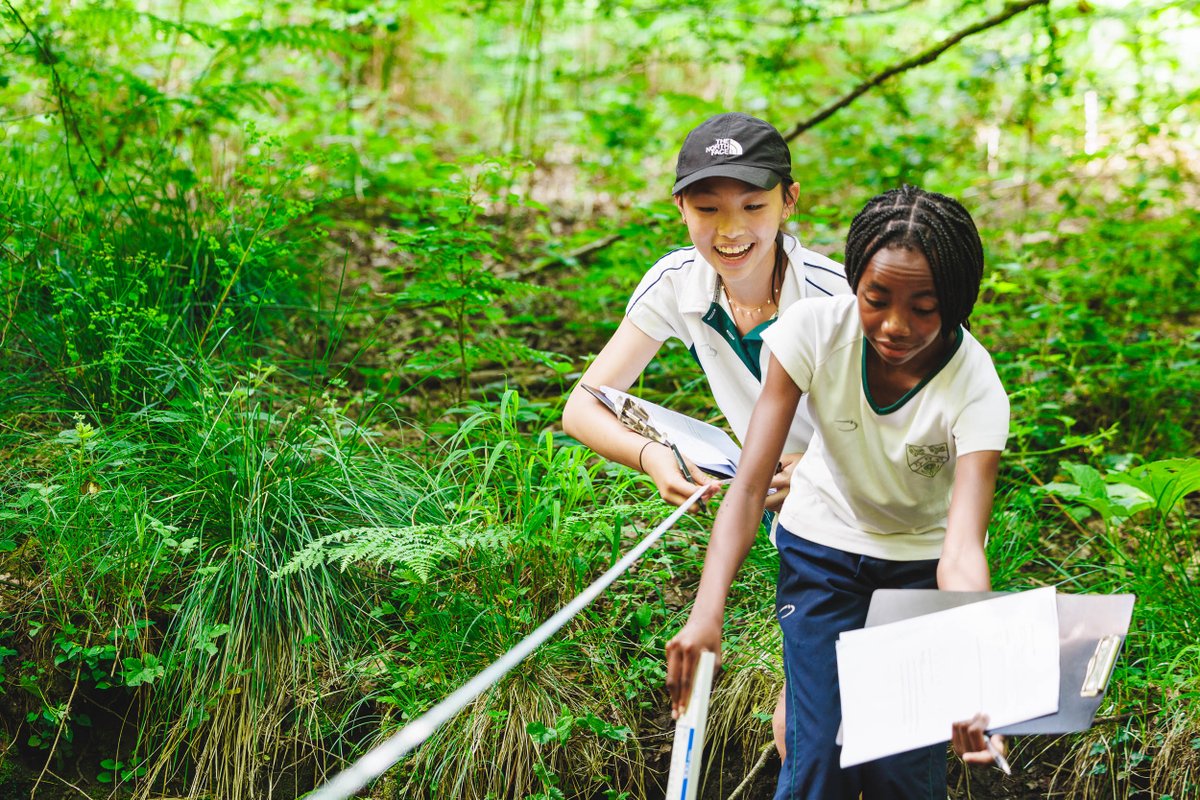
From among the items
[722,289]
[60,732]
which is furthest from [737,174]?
[60,732]

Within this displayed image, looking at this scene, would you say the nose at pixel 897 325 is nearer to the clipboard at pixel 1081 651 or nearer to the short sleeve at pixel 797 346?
the short sleeve at pixel 797 346

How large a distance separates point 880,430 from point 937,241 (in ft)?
1.31

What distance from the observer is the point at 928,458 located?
77.0 inches

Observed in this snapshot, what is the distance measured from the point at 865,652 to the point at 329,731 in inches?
72.6

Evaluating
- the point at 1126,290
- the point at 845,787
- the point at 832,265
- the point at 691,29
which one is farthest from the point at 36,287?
the point at 1126,290

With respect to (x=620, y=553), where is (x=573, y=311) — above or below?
above

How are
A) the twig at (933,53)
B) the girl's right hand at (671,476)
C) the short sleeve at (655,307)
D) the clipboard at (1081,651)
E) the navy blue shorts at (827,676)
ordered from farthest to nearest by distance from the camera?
1. the twig at (933,53)
2. the short sleeve at (655,307)
3. the girl's right hand at (671,476)
4. the navy blue shorts at (827,676)
5. the clipboard at (1081,651)

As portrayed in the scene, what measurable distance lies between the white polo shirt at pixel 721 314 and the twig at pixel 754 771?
3.07 ft

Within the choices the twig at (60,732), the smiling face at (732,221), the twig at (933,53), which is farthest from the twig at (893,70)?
the twig at (60,732)

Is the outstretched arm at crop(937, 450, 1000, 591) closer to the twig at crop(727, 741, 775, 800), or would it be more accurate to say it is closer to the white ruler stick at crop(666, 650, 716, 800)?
the white ruler stick at crop(666, 650, 716, 800)

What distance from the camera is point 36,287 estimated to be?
3631 mm

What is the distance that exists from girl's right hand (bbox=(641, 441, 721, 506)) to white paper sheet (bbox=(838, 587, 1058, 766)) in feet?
2.02

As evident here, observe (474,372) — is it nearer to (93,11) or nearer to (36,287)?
(36,287)

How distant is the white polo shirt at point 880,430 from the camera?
1.87m
